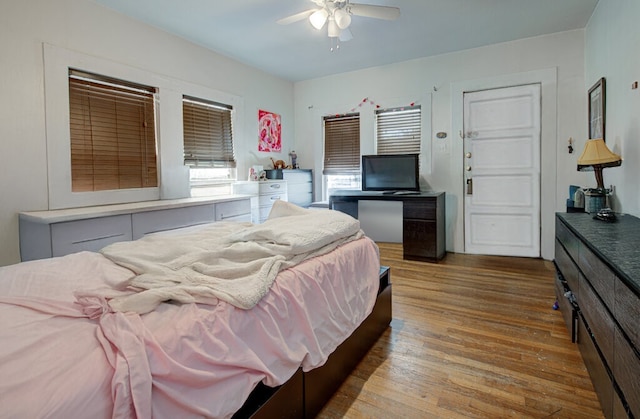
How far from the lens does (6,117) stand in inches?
97.0

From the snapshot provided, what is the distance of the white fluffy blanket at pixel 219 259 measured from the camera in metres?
1.10

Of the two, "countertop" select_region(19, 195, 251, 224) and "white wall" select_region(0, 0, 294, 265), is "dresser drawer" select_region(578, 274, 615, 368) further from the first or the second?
"white wall" select_region(0, 0, 294, 265)

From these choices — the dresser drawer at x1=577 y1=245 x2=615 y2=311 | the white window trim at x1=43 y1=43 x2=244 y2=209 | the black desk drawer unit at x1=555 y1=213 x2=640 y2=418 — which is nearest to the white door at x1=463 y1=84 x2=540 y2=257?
the black desk drawer unit at x1=555 y1=213 x2=640 y2=418

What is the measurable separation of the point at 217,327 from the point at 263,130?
4180 mm

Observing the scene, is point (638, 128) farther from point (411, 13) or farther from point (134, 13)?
point (134, 13)

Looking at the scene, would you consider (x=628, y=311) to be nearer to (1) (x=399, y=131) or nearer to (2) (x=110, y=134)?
(2) (x=110, y=134)

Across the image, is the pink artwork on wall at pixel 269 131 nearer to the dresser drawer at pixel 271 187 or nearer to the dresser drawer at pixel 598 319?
the dresser drawer at pixel 271 187

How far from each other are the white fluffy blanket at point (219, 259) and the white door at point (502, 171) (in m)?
2.93

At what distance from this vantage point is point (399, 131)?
4.79 meters

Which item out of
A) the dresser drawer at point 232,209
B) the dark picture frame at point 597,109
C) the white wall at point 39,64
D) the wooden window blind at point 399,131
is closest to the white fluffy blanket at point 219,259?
the white wall at point 39,64

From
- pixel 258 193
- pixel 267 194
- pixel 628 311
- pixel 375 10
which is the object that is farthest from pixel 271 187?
pixel 628 311

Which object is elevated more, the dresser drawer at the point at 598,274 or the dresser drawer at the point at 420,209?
the dresser drawer at the point at 420,209

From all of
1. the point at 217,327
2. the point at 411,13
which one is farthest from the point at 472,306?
the point at 411,13

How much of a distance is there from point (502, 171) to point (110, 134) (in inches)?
168
